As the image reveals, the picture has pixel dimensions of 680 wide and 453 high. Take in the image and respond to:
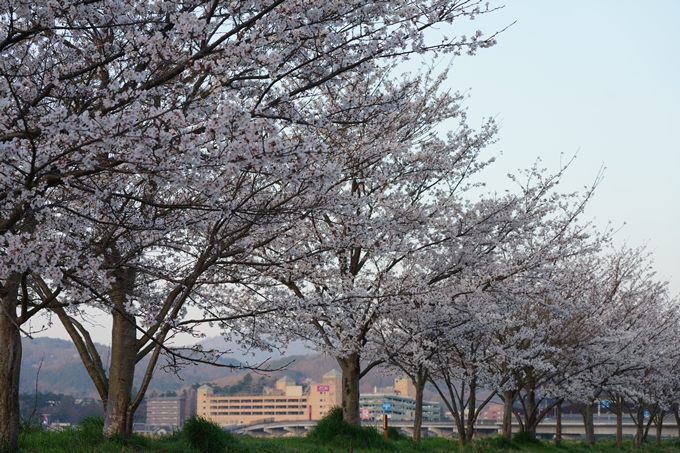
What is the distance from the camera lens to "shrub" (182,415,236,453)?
427 inches

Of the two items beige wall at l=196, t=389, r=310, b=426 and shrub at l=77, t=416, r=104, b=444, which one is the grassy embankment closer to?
shrub at l=77, t=416, r=104, b=444

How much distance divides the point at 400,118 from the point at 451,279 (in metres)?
3.89

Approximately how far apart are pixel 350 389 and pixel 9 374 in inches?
314

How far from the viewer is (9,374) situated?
895cm

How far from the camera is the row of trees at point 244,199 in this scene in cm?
565

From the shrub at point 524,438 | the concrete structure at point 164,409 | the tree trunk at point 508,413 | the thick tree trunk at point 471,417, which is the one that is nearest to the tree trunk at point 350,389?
the thick tree trunk at point 471,417

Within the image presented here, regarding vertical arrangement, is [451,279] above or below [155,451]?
above

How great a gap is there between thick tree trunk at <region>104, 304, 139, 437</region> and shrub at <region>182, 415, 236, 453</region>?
3.08 ft

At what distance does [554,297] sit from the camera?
16.1 meters

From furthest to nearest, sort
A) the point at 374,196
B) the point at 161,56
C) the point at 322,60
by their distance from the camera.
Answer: the point at 374,196
the point at 322,60
the point at 161,56

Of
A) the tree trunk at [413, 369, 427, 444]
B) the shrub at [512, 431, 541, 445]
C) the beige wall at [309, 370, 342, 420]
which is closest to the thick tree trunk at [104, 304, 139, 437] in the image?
the tree trunk at [413, 369, 427, 444]

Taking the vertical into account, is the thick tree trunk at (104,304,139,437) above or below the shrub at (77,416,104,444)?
above

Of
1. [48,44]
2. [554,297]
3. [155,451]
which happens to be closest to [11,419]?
[155,451]

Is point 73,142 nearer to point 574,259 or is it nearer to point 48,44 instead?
point 48,44
